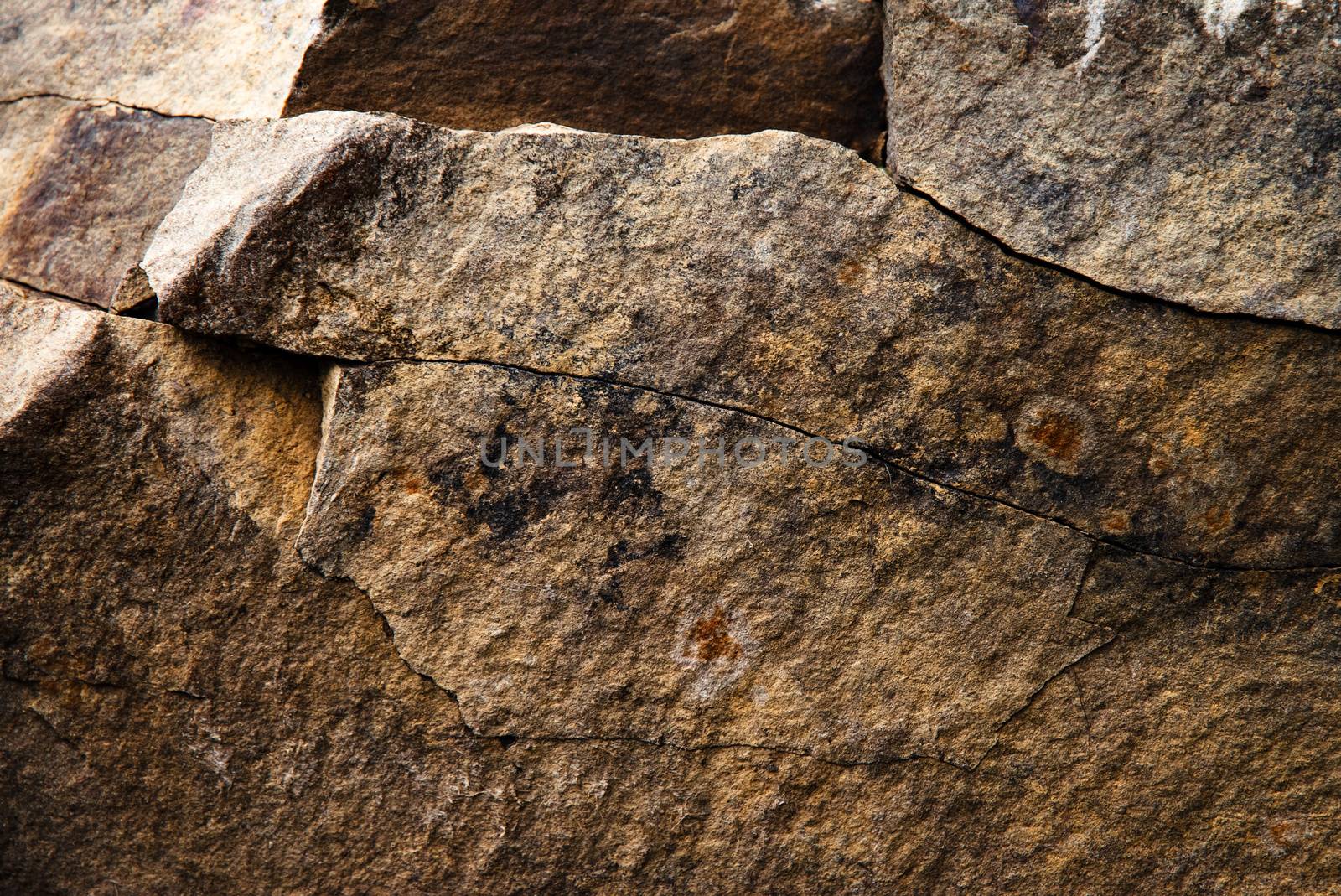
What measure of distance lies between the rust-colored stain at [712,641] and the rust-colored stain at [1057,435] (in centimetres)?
45

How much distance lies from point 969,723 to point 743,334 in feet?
1.88

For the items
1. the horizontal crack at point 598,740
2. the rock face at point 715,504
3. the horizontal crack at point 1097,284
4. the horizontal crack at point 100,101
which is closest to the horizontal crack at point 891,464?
the rock face at point 715,504

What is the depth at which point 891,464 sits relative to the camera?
1341mm

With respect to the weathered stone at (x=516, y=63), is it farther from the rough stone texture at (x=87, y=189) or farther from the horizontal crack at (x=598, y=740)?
the horizontal crack at (x=598, y=740)

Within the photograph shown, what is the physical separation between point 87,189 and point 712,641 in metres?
1.10

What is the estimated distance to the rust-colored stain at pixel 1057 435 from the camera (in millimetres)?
1336

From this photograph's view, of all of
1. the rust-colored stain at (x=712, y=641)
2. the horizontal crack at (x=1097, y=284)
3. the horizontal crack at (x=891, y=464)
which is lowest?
the rust-colored stain at (x=712, y=641)

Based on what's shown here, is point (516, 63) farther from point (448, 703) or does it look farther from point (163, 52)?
point (448, 703)

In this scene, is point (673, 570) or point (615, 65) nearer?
point (673, 570)

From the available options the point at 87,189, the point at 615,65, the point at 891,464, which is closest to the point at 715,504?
the point at 891,464

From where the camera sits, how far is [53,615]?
132 centimetres

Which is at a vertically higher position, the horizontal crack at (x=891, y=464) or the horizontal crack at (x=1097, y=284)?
Answer: the horizontal crack at (x=1097, y=284)

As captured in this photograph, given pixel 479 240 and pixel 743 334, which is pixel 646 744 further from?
pixel 479 240

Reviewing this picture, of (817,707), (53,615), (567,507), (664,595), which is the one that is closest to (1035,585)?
(817,707)
